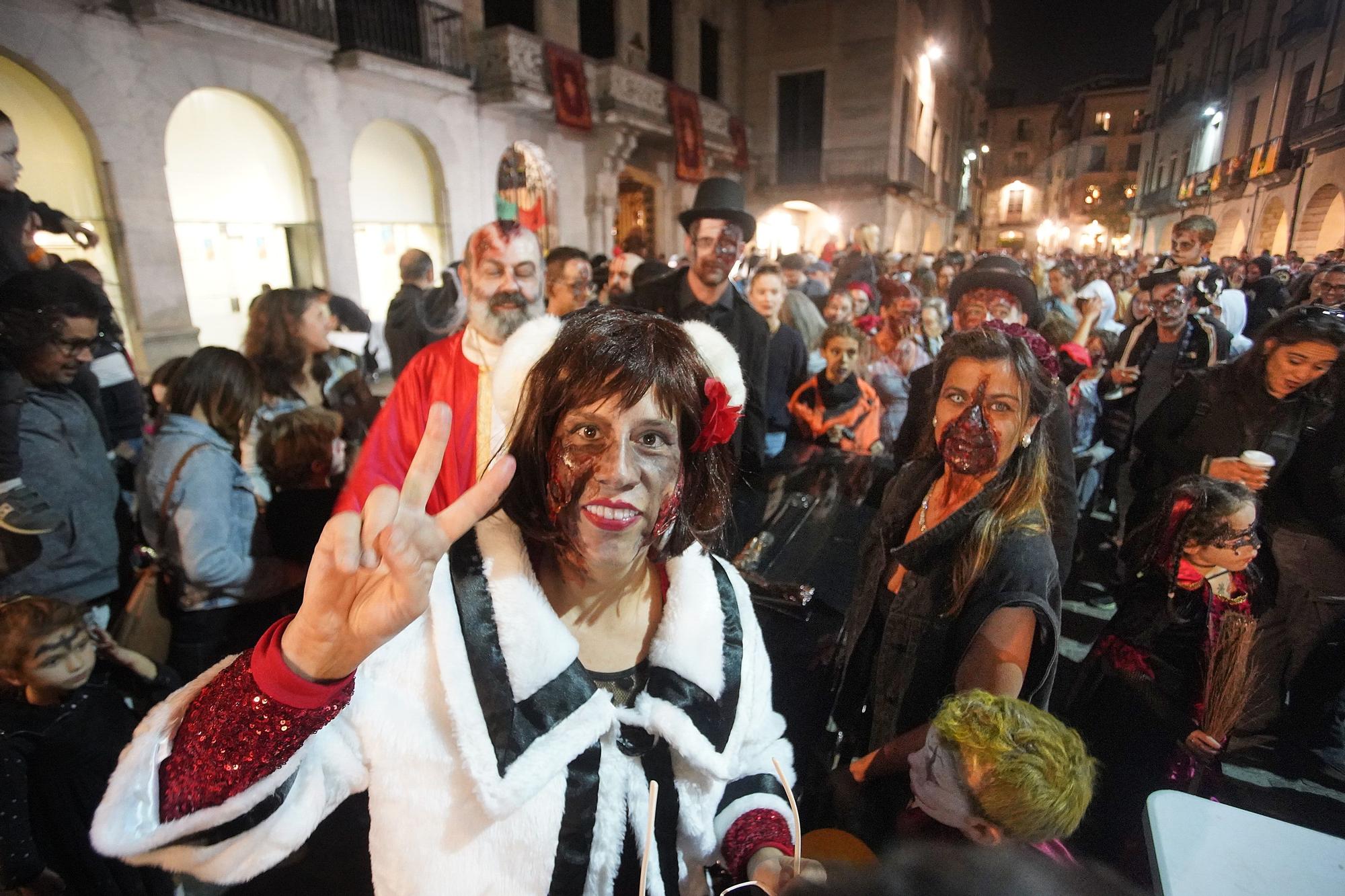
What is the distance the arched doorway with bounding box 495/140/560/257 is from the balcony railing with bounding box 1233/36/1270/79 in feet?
38.4

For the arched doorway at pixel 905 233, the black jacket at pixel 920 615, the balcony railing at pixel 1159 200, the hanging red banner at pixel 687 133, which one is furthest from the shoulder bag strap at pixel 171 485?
the arched doorway at pixel 905 233

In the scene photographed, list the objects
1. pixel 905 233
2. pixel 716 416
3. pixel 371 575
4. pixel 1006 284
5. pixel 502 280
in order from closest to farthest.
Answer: pixel 371 575 → pixel 716 416 → pixel 502 280 → pixel 1006 284 → pixel 905 233

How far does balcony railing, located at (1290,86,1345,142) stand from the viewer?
2.79 metres

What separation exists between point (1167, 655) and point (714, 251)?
265 cm

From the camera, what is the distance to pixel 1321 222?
3111 millimetres

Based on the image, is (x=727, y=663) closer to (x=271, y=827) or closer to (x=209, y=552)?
(x=271, y=827)

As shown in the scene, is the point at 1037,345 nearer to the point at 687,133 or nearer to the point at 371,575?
the point at 371,575

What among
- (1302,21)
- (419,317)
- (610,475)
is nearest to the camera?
(610,475)

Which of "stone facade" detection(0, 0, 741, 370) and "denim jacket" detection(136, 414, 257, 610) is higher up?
"stone facade" detection(0, 0, 741, 370)

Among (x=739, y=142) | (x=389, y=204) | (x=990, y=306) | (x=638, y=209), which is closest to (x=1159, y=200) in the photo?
(x=990, y=306)

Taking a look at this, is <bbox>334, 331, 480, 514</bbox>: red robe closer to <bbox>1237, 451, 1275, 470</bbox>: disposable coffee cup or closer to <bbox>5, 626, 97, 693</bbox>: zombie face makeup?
<bbox>5, 626, 97, 693</bbox>: zombie face makeup

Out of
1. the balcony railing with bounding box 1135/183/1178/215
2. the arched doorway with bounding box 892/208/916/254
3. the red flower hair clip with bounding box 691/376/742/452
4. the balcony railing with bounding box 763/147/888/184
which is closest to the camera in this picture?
the red flower hair clip with bounding box 691/376/742/452

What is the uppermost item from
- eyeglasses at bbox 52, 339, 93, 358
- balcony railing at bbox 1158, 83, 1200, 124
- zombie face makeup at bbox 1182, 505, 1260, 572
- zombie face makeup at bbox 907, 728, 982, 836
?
balcony railing at bbox 1158, 83, 1200, 124

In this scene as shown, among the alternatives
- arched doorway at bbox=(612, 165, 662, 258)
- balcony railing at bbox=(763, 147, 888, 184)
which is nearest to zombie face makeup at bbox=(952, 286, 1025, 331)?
arched doorway at bbox=(612, 165, 662, 258)
